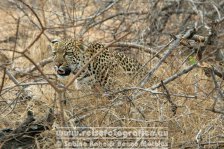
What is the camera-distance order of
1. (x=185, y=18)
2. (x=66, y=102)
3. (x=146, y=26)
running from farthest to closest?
(x=185, y=18) → (x=146, y=26) → (x=66, y=102)

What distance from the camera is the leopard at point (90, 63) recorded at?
17.5 feet

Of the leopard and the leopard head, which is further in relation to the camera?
the leopard head

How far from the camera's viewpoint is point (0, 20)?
25.9ft

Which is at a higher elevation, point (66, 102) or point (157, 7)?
point (157, 7)

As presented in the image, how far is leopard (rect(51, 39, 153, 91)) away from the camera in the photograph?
17.5ft

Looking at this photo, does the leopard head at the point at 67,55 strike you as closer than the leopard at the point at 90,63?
No

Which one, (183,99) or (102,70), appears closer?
(183,99)

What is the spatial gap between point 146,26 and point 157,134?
10.6ft

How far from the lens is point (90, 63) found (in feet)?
17.8

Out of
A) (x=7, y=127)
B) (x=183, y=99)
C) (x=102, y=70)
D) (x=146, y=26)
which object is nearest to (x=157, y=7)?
(x=146, y=26)

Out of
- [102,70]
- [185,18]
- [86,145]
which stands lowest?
[86,145]

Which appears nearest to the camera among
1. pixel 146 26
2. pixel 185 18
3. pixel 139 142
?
pixel 139 142

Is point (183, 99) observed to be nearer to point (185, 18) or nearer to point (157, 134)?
point (157, 134)

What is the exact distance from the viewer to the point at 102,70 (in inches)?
214
